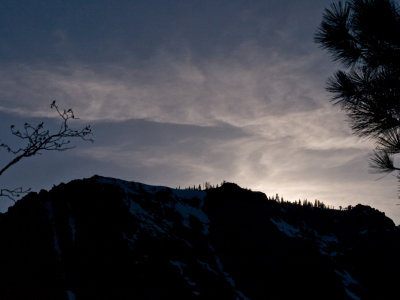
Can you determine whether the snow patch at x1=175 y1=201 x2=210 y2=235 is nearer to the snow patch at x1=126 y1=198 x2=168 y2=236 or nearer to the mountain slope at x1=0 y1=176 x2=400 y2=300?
the mountain slope at x1=0 y1=176 x2=400 y2=300

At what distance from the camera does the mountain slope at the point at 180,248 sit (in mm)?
24578

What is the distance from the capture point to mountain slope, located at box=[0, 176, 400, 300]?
2458cm

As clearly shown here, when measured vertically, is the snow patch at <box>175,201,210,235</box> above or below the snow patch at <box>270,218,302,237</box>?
above

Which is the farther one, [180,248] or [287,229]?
[287,229]

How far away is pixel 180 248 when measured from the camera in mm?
31094

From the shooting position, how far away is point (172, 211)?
34938mm

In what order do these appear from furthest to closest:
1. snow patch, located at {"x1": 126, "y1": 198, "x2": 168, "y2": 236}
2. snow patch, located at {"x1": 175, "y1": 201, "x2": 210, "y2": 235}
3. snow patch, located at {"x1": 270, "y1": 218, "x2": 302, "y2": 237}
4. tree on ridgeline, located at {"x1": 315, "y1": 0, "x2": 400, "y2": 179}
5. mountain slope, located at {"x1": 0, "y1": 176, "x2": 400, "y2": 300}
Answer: snow patch, located at {"x1": 270, "y1": 218, "x2": 302, "y2": 237} → snow patch, located at {"x1": 175, "y1": 201, "x2": 210, "y2": 235} → snow patch, located at {"x1": 126, "y1": 198, "x2": 168, "y2": 236} → mountain slope, located at {"x1": 0, "y1": 176, "x2": 400, "y2": 300} → tree on ridgeline, located at {"x1": 315, "y1": 0, "x2": 400, "y2": 179}

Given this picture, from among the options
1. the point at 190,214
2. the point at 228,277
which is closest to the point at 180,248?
the point at 228,277

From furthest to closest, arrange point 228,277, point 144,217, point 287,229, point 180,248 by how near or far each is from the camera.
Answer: point 287,229
point 228,277
point 144,217
point 180,248

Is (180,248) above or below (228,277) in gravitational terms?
above

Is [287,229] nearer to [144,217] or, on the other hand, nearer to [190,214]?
[190,214]

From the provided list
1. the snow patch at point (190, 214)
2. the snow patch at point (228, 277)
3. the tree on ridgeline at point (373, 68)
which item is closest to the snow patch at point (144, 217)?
the snow patch at point (190, 214)

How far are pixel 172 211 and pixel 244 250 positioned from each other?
8.86 meters

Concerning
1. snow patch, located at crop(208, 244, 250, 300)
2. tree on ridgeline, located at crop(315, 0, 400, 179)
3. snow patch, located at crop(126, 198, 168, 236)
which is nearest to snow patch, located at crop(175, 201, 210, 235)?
snow patch, located at crop(208, 244, 250, 300)
